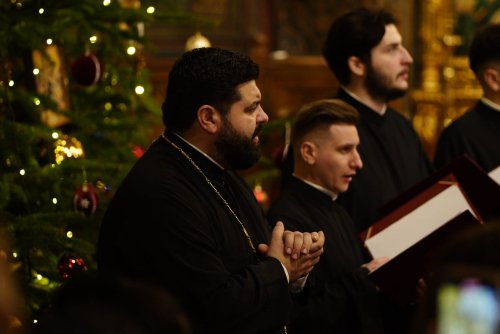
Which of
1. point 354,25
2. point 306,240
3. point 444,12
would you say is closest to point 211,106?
point 306,240

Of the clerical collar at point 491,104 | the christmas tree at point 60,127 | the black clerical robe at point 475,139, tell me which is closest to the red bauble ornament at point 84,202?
the christmas tree at point 60,127

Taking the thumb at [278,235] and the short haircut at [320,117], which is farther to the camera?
the short haircut at [320,117]

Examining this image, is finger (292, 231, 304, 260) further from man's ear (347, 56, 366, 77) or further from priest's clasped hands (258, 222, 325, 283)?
man's ear (347, 56, 366, 77)

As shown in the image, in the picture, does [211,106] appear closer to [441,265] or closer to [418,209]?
[418,209]

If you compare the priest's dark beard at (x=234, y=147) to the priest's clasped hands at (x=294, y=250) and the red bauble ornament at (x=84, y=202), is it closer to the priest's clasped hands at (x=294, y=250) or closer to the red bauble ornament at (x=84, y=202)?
the priest's clasped hands at (x=294, y=250)

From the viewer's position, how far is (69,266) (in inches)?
170

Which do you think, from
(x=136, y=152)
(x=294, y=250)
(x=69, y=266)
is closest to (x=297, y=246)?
(x=294, y=250)

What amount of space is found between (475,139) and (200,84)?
94.2 inches

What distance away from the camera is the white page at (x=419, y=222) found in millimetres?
4250

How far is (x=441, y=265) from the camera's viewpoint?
1813mm

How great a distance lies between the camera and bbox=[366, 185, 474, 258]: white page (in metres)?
4.25

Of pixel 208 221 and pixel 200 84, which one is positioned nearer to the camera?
pixel 208 221

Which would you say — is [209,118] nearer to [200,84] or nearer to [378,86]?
[200,84]

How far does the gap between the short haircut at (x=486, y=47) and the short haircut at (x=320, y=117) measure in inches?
57.8
